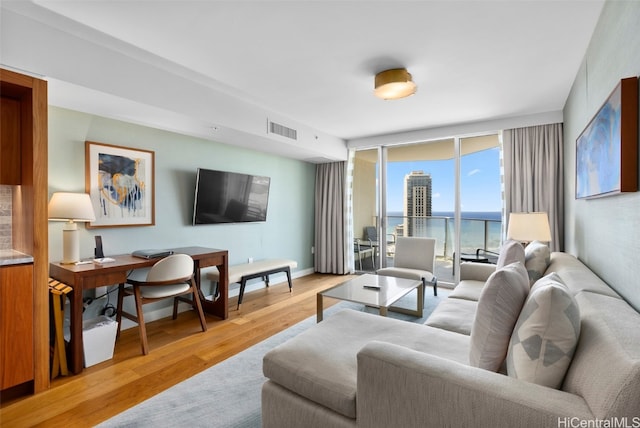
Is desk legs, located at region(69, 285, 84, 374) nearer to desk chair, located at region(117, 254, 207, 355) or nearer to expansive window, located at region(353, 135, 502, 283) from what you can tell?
desk chair, located at region(117, 254, 207, 355)

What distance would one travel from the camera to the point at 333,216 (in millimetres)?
5516

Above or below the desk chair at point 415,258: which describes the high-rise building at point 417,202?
above

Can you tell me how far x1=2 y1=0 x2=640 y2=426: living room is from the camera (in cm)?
150

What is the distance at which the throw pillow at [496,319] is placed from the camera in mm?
1195

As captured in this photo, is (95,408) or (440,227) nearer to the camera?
(95,408)

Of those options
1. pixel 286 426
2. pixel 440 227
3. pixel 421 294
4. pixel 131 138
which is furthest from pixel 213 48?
pixel 440 227

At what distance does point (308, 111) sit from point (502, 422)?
3.55 m

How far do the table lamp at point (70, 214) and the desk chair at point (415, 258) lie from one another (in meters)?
3.09

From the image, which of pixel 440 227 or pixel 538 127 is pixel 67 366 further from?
pixel 538 127

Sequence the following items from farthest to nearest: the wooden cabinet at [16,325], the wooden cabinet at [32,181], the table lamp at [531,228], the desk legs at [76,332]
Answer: the table lamp at [531,228], the desk legs at [76,332], the wooden cabinet at [32,181], the wooden cabinet at [16,325]

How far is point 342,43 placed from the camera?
88.6 inches

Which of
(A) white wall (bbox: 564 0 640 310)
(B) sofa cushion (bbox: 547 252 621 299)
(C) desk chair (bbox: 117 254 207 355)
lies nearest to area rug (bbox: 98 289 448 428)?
(C) desk chair (bbox: 117 254 207 355)

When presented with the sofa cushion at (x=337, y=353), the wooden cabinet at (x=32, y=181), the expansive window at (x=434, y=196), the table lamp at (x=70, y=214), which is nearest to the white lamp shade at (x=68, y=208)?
the table lamp at (x=70, y=214)

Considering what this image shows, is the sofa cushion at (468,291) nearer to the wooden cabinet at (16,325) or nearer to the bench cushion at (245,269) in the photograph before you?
the bench cushion at (245,269)
